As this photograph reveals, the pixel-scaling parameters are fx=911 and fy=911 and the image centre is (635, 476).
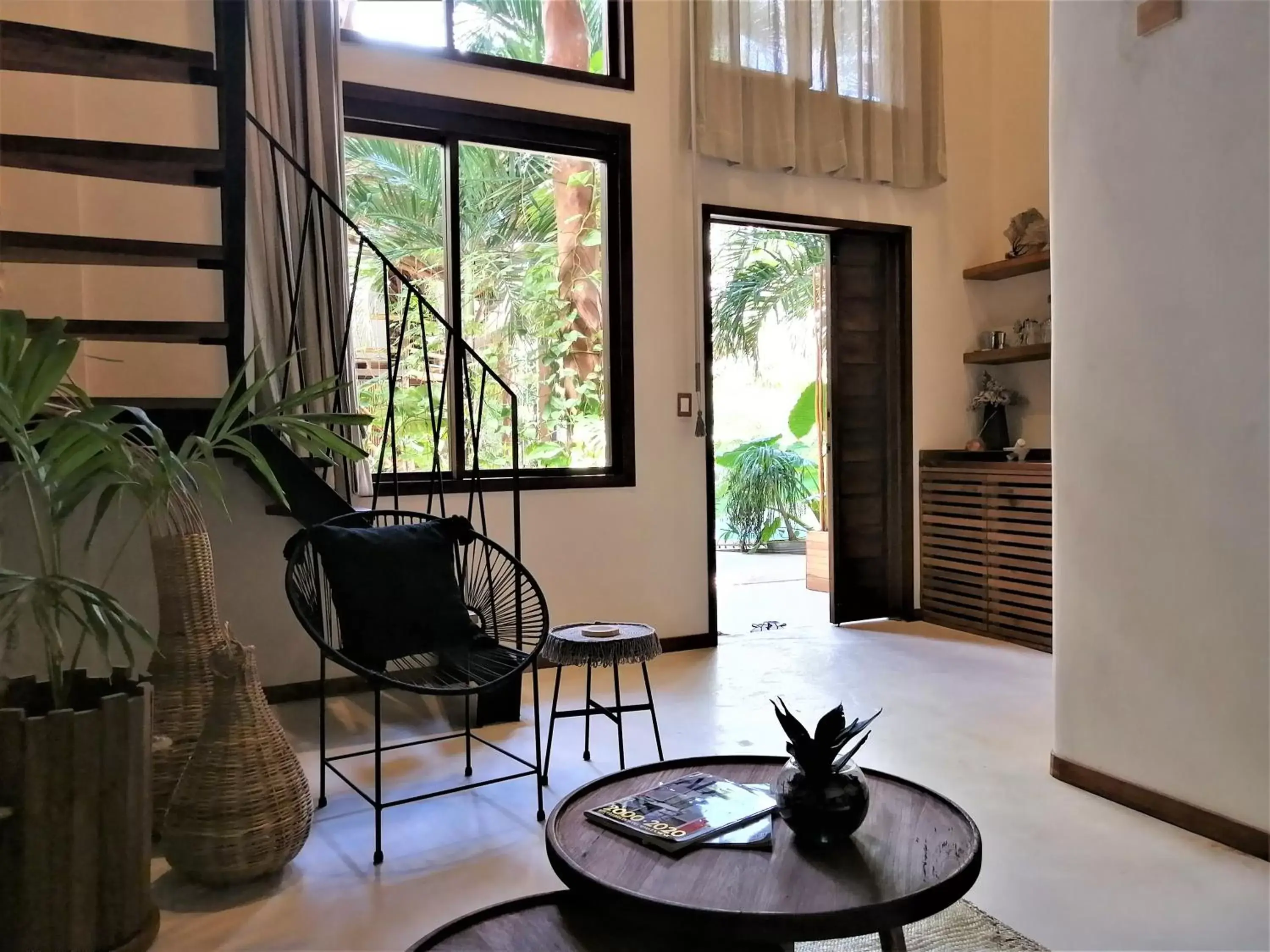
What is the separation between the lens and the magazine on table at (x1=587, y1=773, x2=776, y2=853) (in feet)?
4.90

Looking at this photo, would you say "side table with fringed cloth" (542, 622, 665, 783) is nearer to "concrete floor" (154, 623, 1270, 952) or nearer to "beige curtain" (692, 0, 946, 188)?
"concrete floor" (154, 623, 1270, 952)

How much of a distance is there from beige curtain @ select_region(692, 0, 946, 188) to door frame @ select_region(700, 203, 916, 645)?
25cm

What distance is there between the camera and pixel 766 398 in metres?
8.63

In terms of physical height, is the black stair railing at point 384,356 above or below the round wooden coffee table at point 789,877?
above

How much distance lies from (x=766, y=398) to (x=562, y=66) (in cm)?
473

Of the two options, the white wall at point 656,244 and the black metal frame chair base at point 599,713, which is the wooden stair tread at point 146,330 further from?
the black metal frame chair base at point 599,713

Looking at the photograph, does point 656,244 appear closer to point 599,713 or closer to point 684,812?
point 599,713

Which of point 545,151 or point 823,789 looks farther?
point 545,151

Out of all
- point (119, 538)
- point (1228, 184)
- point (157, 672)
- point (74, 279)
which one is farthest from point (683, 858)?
point (74, 279)

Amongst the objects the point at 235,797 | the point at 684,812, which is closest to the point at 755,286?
the point at 235,797

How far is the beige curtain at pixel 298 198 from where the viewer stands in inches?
139

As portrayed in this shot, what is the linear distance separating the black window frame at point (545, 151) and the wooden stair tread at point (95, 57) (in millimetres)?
1342

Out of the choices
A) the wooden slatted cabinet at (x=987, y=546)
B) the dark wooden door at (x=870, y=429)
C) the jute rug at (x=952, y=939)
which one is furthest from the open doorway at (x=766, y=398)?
the jute rug at (x=952, y=939)

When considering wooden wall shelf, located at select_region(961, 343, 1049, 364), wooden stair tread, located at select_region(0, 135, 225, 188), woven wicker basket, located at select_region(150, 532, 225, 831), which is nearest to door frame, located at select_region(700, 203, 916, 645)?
wooden wall shelf, located at select_region(961, 343, 1049, 364)
